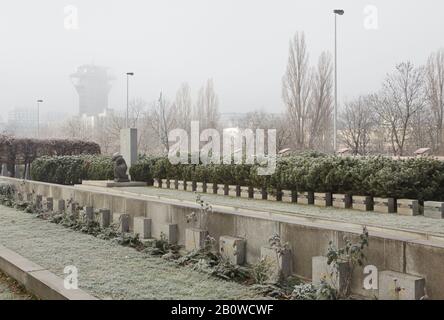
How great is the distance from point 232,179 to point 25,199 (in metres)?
6.20

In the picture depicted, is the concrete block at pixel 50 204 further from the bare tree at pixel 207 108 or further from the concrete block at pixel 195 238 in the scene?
the bare tree at pixel 207 108

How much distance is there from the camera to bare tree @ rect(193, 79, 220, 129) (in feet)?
165

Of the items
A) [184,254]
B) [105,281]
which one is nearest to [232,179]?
[184,254]

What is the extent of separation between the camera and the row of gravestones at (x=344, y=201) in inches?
Result: 388

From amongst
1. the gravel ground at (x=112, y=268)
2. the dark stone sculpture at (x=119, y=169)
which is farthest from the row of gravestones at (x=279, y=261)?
the dark stone sculpture at (x=119, y=169)

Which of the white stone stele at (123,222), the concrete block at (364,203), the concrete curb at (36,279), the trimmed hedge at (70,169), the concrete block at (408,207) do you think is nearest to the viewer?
the concrete curb at (36,279)

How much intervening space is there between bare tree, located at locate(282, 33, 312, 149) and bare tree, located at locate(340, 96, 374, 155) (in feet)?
13.1

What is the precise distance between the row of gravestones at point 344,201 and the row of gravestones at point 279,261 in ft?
17.4

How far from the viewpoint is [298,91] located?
36062mm

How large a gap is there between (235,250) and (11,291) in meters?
2.63

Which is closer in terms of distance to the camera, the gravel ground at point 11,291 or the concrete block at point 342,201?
the gravel ground at point 11,291

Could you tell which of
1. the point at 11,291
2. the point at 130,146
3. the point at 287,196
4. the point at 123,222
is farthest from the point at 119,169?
the point at 11,291

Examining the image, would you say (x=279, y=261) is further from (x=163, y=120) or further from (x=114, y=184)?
(x=163, y=120)
